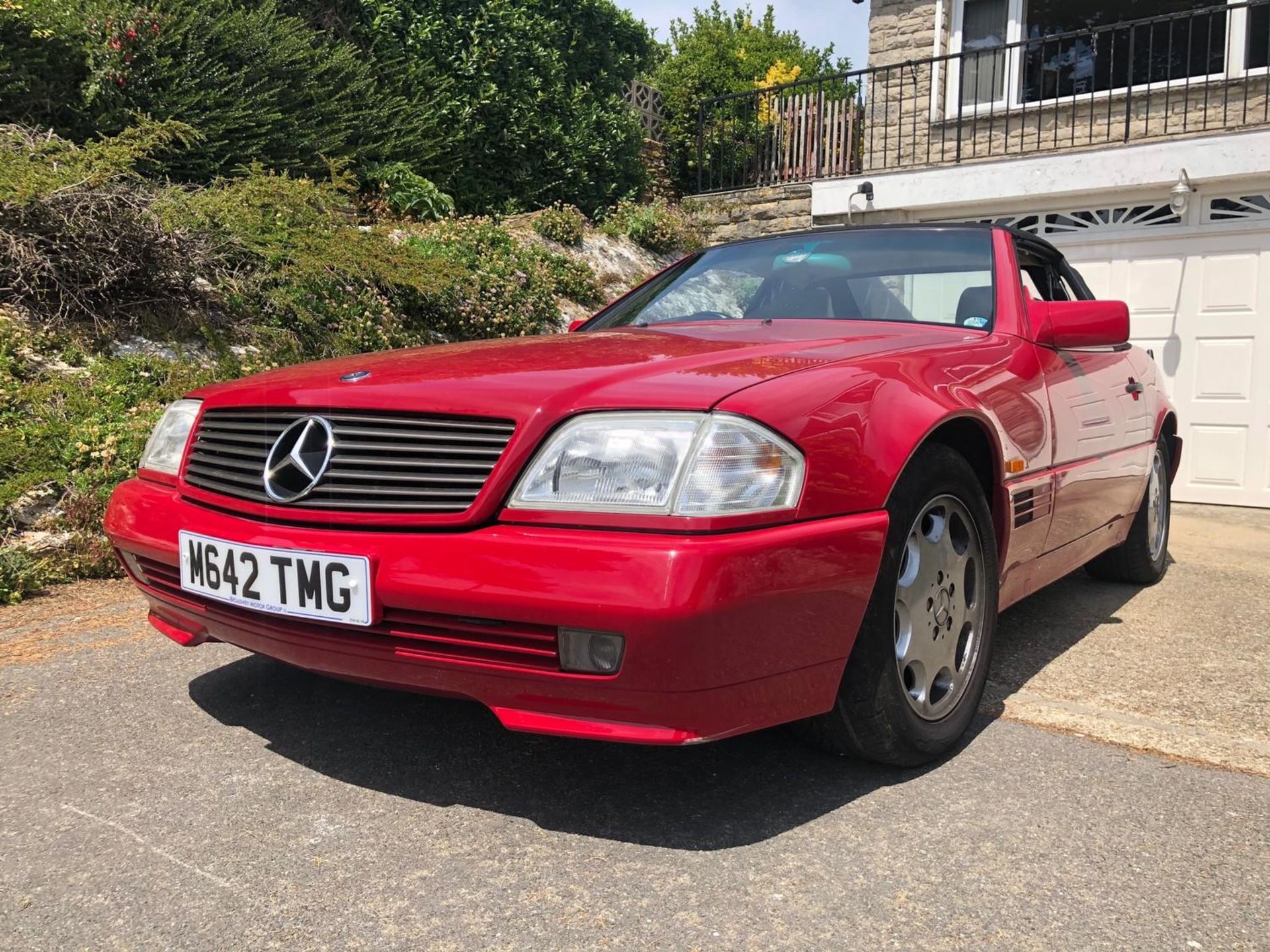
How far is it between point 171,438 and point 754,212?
9.20 metres

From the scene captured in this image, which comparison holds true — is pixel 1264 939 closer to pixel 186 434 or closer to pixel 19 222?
pixel 186 434

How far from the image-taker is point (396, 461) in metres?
2.06

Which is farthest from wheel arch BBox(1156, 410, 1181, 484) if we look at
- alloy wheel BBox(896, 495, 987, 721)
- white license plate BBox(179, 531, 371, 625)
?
white license plate BBox(179, 531, 371, 625)

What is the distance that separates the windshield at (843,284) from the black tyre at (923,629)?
2.76 ft

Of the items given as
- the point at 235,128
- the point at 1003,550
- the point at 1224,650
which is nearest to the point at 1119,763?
the point at 1003,550

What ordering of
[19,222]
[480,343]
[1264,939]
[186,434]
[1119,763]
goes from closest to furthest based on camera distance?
[1264,939]
[1119,763]
[186,434]
[480,343]
[19,222]

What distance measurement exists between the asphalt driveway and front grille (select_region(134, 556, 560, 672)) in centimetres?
37

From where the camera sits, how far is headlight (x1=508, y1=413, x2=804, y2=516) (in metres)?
1.85

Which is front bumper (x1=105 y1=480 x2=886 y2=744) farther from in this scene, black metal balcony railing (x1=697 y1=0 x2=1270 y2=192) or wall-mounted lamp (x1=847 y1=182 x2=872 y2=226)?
black metal balcony railing (x1=697 y1=0 x2=1270 y2=192)

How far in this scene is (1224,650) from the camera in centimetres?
349

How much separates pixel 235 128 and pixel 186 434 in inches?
244

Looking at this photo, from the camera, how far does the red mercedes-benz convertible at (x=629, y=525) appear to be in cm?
183

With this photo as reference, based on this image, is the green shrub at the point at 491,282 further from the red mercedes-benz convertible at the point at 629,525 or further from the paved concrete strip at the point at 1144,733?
the paved concrete strip at the point at 1144,733

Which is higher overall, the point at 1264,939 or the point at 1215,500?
the point at 1264,939
